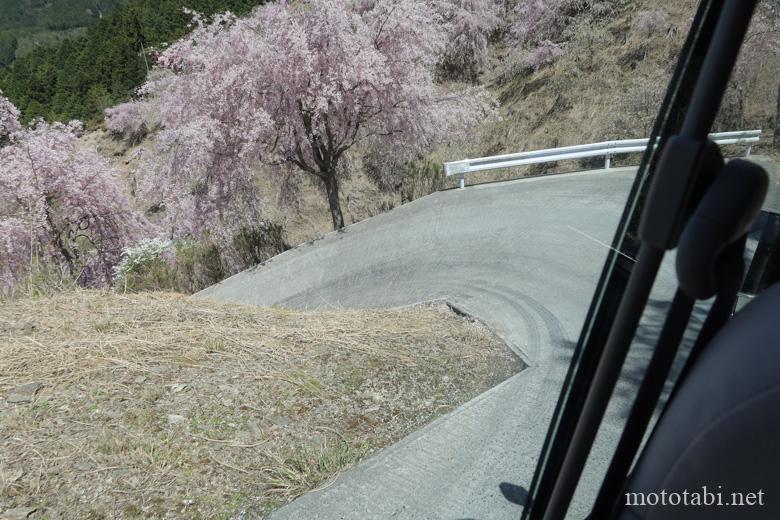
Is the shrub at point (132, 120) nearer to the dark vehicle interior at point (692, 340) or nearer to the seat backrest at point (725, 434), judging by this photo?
the dark vehicle interior at point (692, 340)

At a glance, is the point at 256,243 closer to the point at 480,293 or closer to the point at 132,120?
the point at 480,293

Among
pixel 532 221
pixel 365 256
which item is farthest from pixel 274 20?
pixel 532 221

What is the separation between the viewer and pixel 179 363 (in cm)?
384

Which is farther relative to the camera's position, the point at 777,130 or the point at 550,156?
the point at 550,156

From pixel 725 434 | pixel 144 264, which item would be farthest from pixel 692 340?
pixel 144 264

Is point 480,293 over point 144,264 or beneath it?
over

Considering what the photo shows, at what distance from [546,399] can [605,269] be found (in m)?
2.48

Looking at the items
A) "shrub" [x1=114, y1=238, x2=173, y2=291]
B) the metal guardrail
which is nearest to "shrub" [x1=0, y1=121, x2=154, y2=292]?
"shrub" [x1=114, y1=238, x2=173, y2=291]

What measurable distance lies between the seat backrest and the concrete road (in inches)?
4.8

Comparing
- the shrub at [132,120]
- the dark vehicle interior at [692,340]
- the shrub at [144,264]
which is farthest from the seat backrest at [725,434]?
the shrub at [132,120]

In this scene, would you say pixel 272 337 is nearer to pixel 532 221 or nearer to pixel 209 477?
pixel 209 477

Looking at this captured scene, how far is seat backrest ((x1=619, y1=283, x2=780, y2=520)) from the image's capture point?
989mm

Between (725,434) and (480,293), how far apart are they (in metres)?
5.19

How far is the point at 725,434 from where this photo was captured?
3.37 feet
